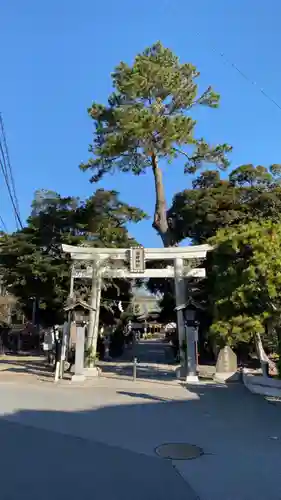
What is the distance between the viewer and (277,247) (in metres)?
13.4

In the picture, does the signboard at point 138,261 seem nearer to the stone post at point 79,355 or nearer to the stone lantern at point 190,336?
the stone lantern at point 190,336

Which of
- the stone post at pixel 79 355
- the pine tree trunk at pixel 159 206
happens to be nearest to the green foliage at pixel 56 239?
the pine tree trunk at pixel 159 206

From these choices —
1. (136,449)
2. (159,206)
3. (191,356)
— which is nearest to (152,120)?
(159,206)

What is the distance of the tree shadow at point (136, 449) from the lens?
491 centimetres

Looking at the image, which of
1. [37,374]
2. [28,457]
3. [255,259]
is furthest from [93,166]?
[28,457]

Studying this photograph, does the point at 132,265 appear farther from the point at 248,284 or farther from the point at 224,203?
the point at 224,203

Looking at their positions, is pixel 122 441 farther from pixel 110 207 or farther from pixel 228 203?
pixel 110 207

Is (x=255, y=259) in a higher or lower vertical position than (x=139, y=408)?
higher

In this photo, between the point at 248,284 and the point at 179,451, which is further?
the point at 248,284

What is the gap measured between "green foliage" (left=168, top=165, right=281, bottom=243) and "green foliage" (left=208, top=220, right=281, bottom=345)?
7.32m

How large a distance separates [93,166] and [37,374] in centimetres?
1050

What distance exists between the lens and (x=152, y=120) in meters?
19.7

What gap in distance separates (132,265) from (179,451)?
487 inches

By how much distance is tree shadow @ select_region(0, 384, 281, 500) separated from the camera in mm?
4910
